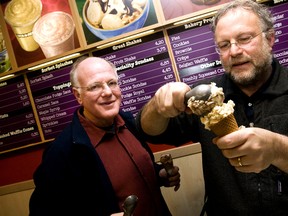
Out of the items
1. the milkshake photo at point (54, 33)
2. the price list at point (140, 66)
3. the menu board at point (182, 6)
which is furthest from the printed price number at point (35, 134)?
the menu board at point (182, 6)

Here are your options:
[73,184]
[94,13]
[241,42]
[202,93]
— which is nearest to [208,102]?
[202,93]

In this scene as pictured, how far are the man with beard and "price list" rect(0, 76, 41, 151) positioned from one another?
1.89 m

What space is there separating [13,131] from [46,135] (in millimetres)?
446

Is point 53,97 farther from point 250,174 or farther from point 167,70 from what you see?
point 250,174

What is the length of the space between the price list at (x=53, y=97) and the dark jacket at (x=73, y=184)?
4.52 feet

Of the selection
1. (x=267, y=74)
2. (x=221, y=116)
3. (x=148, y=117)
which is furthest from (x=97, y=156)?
(x=267, y=74)

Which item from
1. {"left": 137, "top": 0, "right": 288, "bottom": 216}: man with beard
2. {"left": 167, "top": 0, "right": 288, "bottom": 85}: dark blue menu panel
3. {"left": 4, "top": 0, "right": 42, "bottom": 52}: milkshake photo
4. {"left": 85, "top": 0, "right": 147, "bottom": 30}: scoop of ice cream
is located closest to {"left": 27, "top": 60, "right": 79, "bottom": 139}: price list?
{"left": 4, "top": 0, "right": 42, "bottom": 52}: milkshake photo

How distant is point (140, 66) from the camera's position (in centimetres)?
285

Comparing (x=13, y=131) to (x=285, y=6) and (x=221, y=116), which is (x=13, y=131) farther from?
(x=285, y=6)

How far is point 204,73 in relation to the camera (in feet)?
8.86

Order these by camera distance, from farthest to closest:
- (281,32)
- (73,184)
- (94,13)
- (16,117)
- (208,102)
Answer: (16,117)
(94,13)
(281,32)
(73,184)
(208,102)

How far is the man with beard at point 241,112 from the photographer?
4.61 feet

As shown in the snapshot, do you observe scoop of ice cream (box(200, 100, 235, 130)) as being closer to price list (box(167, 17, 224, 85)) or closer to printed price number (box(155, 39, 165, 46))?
price list (box(167, 17, 224, 85))

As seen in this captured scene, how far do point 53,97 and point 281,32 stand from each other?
7.97 ft
